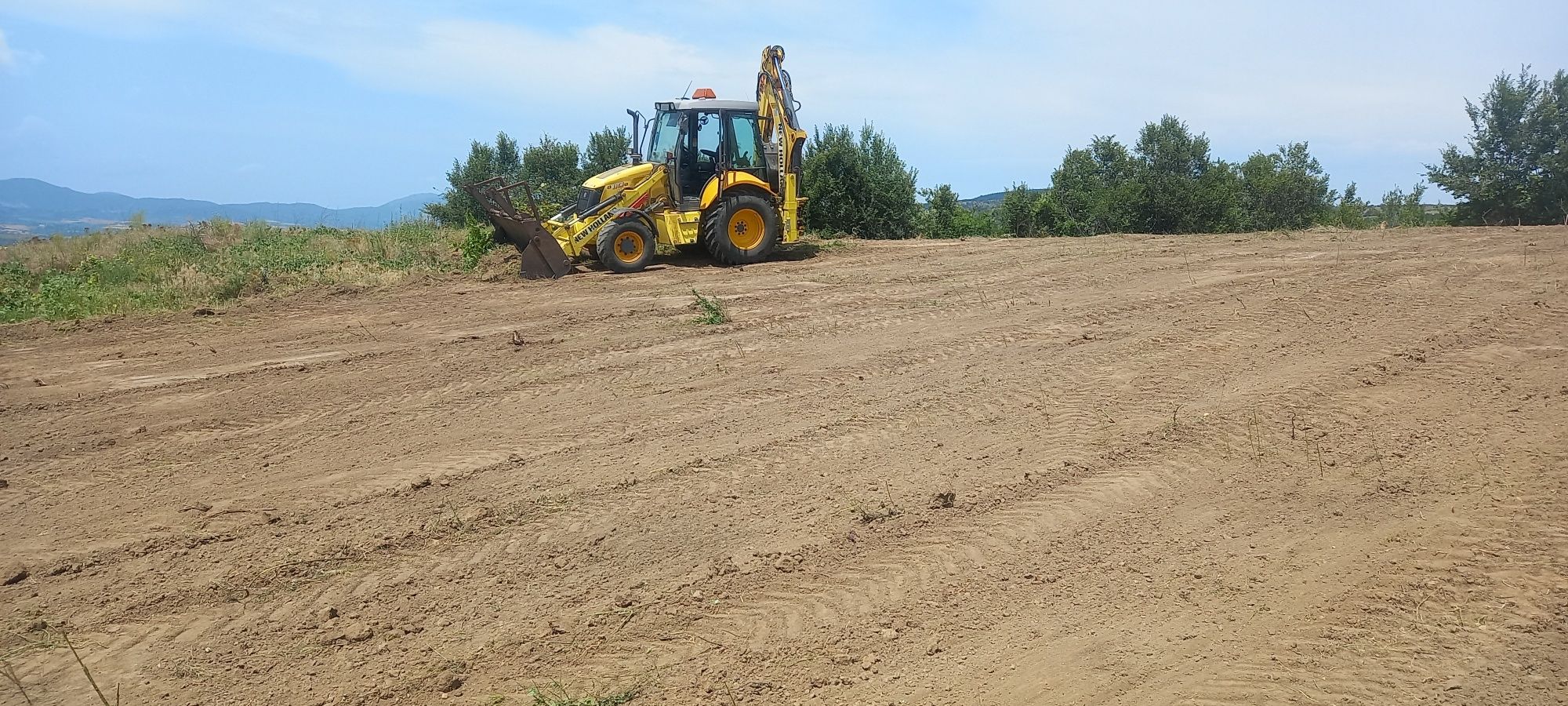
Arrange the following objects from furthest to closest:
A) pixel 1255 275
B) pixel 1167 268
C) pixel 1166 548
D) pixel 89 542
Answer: pixel 1167 268 → pixel 1255 275 → pixel 89 542 → pixel 1166 548

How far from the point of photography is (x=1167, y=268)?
11250 millimetres

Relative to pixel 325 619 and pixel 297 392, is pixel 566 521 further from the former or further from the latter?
pixel 297 392

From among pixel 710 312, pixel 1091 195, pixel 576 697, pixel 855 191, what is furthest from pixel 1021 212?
pixel 576 697

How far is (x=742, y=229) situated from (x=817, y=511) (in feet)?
31.1

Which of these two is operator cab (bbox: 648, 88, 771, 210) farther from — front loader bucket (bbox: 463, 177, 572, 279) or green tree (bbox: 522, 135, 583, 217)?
green tree (bbox: 522, 135, 583, 217)

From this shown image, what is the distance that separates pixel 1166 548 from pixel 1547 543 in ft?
5.11

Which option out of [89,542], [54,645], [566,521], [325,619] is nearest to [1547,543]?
[566,521]

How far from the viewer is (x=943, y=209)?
2856 cm

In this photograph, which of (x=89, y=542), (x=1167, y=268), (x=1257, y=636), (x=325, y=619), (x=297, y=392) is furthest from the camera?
(x=1167, y=268)

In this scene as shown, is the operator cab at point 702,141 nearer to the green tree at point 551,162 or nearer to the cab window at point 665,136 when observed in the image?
the cab window at point 665,136

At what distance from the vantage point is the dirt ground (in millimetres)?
3457

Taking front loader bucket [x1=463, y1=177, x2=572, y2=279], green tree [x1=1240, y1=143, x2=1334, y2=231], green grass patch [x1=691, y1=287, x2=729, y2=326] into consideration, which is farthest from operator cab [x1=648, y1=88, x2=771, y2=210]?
green tree [x1=1240, y1=143, x2=1334, y2=231]

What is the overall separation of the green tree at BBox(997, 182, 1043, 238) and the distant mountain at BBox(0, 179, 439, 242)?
1762 cm

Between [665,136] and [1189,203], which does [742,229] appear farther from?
[1189,203]
